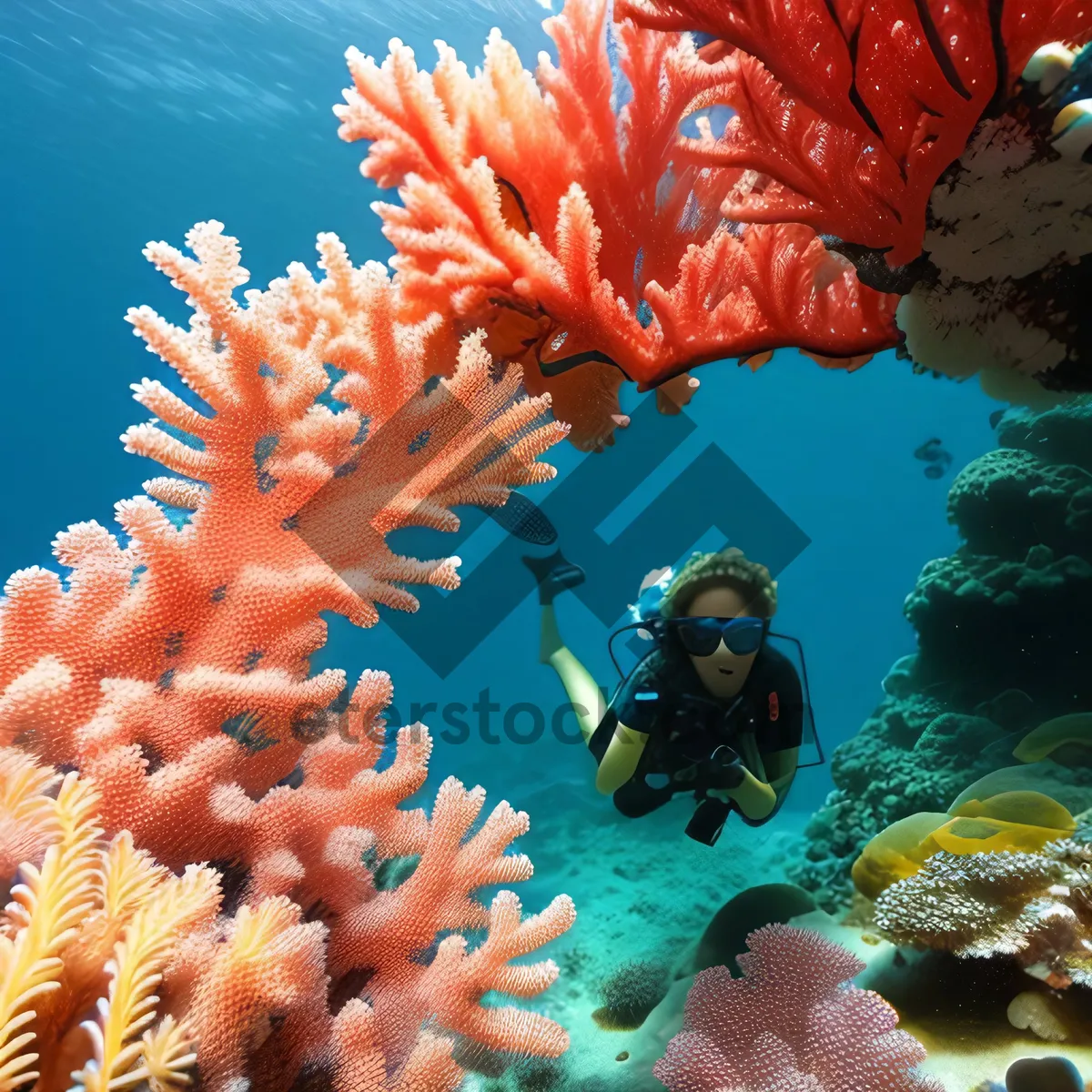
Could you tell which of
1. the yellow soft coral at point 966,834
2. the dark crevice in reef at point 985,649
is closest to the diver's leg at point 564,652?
the yellow soft coral at point 966,834

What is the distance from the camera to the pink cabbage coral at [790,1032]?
175 centimetres

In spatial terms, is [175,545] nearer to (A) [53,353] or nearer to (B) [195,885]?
(B) [195,885]

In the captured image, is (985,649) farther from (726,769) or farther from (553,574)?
(553,574)

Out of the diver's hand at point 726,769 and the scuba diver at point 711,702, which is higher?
the scuba diver at point 711,702

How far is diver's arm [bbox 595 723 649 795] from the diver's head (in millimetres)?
525

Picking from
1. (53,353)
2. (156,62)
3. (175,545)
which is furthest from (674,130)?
(53,353)

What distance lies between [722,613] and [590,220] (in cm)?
226

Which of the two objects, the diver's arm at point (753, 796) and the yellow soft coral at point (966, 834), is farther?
the diver's arm at point (753, 796)

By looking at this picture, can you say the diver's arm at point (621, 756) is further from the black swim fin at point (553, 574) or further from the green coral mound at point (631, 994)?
the black swim fin at point (553, 574)

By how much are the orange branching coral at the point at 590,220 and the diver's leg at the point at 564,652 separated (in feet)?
7.35

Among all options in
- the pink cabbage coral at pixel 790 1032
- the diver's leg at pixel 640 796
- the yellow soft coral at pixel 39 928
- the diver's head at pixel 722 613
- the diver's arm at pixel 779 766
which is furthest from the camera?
the diver's leg at pixel 640 796

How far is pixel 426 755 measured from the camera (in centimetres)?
209

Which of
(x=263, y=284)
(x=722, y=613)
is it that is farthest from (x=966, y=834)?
(x=263, y=284)

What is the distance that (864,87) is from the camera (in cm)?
186
